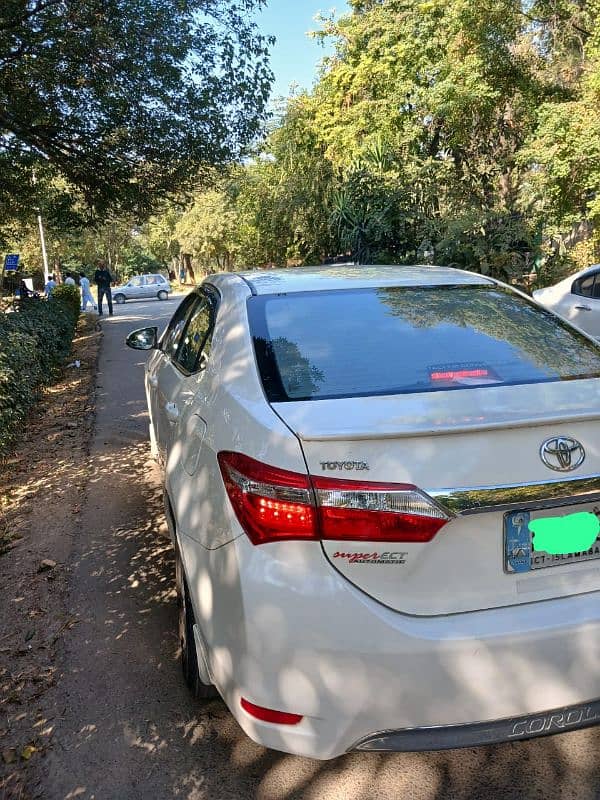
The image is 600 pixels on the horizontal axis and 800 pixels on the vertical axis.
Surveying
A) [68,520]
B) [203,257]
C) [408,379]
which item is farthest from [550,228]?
[203,257]

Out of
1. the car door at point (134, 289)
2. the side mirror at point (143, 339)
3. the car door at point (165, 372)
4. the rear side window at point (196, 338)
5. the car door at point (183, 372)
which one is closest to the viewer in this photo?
the car door at point (183, 372)

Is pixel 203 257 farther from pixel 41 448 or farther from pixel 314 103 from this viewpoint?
pixel 41 448

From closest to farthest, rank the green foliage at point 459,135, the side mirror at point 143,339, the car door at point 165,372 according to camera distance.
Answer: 1. the car door at point 165,372
2. the side mirror at point 143,339
3. the green foliage at point 459,135

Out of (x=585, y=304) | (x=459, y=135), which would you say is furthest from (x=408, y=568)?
(x=459, y=135)

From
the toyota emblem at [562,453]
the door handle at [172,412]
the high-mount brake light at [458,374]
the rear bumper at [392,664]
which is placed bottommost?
the rear bumper at [392,664]

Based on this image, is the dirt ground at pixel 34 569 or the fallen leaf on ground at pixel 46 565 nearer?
the dirt ground at pixel 34 569

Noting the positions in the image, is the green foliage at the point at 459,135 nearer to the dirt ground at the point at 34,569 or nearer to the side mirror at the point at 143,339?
the dirt ground at the point at 34,569

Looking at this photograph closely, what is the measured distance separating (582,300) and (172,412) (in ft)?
20.7

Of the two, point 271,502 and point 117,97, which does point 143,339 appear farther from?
point 117,97

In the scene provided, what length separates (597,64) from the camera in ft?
→ 47.0

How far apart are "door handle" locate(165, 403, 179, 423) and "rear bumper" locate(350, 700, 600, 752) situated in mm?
1733

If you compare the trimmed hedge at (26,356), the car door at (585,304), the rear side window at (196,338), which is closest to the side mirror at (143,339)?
the rear side window at (196,338)

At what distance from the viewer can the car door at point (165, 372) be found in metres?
3.79

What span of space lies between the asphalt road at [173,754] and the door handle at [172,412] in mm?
1046
